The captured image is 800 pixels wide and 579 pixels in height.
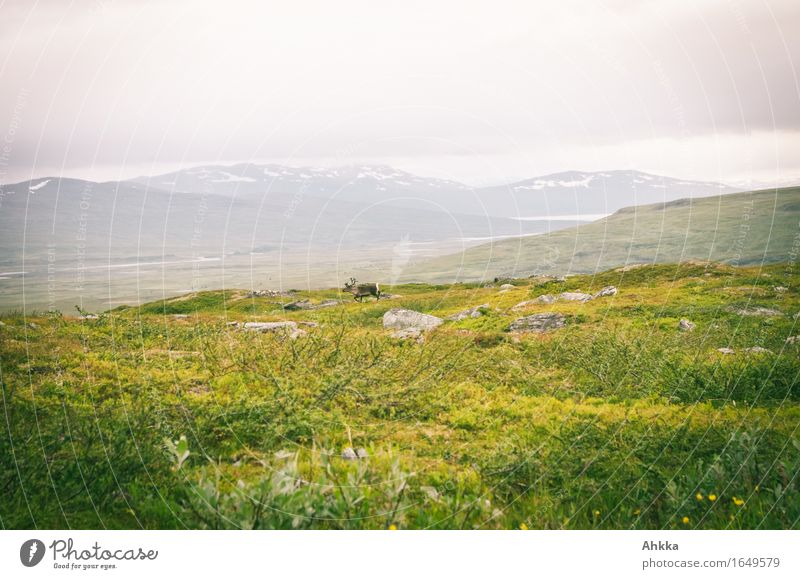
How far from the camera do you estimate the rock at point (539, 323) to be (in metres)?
20.9

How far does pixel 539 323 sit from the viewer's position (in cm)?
2158

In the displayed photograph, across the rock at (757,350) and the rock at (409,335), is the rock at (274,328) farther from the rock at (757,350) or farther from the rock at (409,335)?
the rock at (757,350)

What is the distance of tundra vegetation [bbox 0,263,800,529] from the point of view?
7.57 meters

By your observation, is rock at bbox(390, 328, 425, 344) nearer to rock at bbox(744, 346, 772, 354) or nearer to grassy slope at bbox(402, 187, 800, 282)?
rock at bbox(744, 346, 772, 354)

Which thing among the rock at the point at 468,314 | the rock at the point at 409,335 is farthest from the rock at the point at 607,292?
the rock at the point at 409,335

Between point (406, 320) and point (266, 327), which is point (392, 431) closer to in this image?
point (266, 327)

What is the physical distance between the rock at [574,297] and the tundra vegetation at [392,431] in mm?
13978

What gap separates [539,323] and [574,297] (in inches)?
433

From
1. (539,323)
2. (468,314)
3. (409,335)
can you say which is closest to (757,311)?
(539,323)

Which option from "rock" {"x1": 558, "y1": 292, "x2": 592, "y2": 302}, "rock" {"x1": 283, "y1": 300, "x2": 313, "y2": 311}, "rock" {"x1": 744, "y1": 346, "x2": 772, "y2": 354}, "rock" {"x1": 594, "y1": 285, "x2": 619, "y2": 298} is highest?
"rock" {"x1": 744, "y1": 346, "x2": 772, "y2": 354}

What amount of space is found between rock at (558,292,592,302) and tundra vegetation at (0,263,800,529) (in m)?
14.0

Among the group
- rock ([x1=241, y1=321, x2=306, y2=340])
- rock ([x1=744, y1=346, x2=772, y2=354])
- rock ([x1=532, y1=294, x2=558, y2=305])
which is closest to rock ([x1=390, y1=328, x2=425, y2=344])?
rock ([x1=241, y1=321, x2=306, y2=340])
